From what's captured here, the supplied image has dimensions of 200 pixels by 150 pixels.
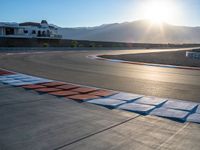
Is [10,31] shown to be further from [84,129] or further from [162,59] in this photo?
[84,129]

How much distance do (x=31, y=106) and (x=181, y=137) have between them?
3.69 metres

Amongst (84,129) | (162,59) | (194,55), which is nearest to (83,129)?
(84,129)

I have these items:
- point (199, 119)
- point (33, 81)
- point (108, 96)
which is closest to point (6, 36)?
point (33, 81)

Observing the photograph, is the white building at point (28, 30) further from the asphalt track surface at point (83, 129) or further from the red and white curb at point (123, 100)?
the asphalt track surface at point (83, 129)

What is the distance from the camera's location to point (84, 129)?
5.07 m

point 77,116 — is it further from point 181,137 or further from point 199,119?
point 199,119

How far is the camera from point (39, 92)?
8.52 metres

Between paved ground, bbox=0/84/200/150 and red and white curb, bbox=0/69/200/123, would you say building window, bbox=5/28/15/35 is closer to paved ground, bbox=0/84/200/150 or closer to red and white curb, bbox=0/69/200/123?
red and white curb, bbox=0/69/200/123

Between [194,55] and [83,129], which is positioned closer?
[83,129]


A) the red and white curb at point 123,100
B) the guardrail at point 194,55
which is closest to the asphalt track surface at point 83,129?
the red and white curb at point 123,100

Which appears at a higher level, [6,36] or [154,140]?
[6,36]

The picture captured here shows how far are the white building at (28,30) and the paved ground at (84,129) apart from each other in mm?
42267

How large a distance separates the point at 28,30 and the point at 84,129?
4718 centimetres

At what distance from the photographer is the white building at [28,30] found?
46.2 metres
